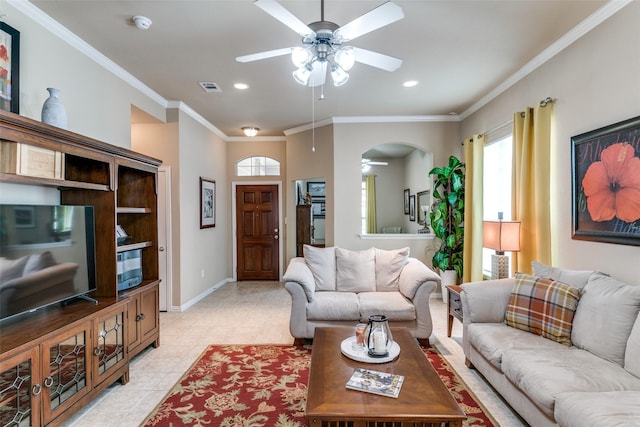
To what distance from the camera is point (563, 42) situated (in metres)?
2.92

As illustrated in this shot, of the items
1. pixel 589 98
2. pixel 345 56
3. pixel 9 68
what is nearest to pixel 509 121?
pixel 589 98

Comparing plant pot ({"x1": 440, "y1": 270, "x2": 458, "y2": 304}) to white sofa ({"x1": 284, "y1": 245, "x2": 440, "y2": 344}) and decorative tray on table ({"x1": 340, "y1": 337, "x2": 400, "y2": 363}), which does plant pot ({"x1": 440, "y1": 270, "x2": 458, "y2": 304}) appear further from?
decorative tray on table ({"x1": 340, "y1": 337, "x2": 400, "y2": 363})

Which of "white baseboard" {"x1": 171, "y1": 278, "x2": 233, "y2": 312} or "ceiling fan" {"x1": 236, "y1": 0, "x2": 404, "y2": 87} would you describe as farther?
"white baseboard" {"x1": 171, "y1": 278, "x2": 233, "y2": 312}

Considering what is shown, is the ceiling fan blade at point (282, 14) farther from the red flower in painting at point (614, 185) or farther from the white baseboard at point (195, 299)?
the white baseboard at point (195, 299)

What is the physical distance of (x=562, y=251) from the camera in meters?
2.99

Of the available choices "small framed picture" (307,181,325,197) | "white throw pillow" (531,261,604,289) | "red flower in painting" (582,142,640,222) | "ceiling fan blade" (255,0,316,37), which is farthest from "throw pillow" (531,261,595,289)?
"small framed picture" (307,181,325,197)

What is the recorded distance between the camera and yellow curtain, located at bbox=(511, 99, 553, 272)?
3078 mm

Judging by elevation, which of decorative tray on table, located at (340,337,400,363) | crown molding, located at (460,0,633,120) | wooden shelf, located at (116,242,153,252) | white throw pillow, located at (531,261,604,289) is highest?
crown molding, located at (460,0,633,120)

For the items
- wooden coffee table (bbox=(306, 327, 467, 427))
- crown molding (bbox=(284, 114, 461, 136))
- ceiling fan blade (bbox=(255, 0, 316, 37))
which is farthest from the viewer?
crown molding (bbox=(284, 114, 461, 136))

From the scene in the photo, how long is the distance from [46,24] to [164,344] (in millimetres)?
2951

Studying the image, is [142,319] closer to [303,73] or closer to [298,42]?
[303,73]

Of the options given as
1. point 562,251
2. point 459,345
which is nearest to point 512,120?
point 562,251

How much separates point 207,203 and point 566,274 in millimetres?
4800

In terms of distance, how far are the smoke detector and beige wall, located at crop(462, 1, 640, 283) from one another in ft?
11.2
